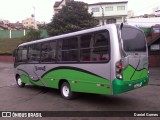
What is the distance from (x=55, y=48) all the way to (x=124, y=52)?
384 cm

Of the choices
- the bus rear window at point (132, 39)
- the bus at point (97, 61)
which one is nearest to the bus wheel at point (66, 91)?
the bus at point (97, 61)

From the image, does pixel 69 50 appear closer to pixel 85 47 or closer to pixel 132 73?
pixel 85 47

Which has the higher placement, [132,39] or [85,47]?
[132,39]

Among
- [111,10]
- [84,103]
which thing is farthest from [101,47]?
[111,10]

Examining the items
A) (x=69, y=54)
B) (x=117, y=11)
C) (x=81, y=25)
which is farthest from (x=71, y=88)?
(x=117, y=11)

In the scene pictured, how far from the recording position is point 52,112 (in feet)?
26.1

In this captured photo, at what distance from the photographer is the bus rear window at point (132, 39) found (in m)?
8.15

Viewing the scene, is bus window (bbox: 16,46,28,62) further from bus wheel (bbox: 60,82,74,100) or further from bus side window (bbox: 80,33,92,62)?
Answer: bus side window (bbox: 80,33,92,62)

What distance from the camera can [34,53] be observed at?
12453 millimetres

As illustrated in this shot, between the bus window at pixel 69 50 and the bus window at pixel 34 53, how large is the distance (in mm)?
2064

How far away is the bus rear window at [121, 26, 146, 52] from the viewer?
8.15 metres

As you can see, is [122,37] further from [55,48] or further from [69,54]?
[55,48]

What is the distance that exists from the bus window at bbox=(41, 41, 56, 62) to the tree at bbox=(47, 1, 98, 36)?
22.3m

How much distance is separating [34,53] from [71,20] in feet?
75.9
